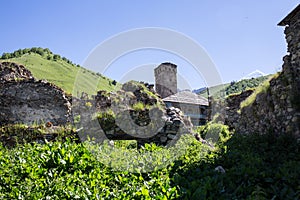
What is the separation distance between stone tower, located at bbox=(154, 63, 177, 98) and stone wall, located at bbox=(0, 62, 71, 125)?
8.66 metres

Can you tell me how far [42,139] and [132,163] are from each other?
12.5ft

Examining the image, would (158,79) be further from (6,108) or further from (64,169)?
(64,169)

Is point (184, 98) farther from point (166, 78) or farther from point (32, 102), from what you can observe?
point (32, 102)

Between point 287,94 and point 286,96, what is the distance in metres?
0.06

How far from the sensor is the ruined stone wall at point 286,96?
622 centimetres

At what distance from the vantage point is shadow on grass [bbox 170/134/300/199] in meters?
3.50

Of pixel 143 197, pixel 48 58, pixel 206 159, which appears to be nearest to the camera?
pixel 143 197

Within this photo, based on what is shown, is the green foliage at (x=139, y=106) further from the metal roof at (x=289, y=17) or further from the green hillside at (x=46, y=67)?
the green hillside at (x=46, y=67)

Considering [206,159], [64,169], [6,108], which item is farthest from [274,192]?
[6,108]

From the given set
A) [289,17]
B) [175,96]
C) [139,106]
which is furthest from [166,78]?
[289,17]

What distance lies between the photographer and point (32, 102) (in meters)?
11.9

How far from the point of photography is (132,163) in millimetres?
4625

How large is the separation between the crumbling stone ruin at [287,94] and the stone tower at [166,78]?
463 inches

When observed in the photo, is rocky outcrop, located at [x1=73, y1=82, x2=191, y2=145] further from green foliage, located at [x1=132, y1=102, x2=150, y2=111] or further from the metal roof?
the metal roof
